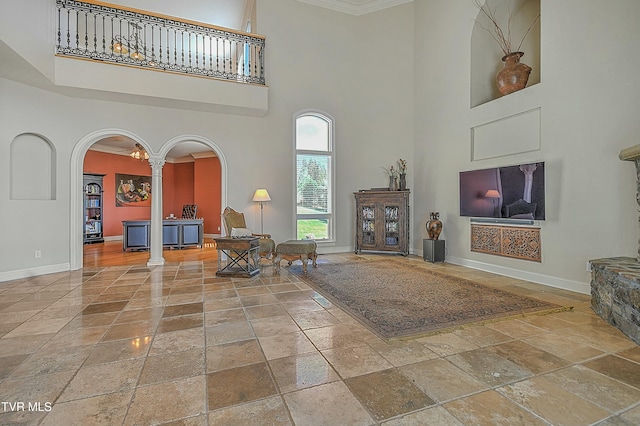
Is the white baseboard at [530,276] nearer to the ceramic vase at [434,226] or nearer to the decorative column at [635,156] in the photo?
the ceramic vase at [434,226]

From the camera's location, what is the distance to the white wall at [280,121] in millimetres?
4789

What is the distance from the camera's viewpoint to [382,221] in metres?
6.62

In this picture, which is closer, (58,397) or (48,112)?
(58,397)

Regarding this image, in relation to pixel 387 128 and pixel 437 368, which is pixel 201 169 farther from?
pixel 437 368

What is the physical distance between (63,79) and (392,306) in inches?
229

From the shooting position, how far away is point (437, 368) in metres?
2.00

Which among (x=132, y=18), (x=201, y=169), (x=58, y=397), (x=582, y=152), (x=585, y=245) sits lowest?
(x=58, y=397)

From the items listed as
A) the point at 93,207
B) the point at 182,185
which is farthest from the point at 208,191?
the point at 93,207

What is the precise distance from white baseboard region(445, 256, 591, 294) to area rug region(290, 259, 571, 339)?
877 millimetres

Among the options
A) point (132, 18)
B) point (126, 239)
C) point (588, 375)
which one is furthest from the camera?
point (126, 239)

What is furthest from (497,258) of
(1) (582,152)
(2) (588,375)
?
(2) (588,375)

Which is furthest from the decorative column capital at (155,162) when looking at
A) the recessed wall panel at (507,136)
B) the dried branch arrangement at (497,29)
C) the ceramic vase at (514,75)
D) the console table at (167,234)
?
the dried branch arrangement at (497,29)

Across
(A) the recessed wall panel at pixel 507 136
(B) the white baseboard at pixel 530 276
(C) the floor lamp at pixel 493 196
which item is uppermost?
(A) the recessed wall panel at pixel 507 136

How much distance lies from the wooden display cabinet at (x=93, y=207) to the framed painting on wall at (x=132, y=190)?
54 cm
